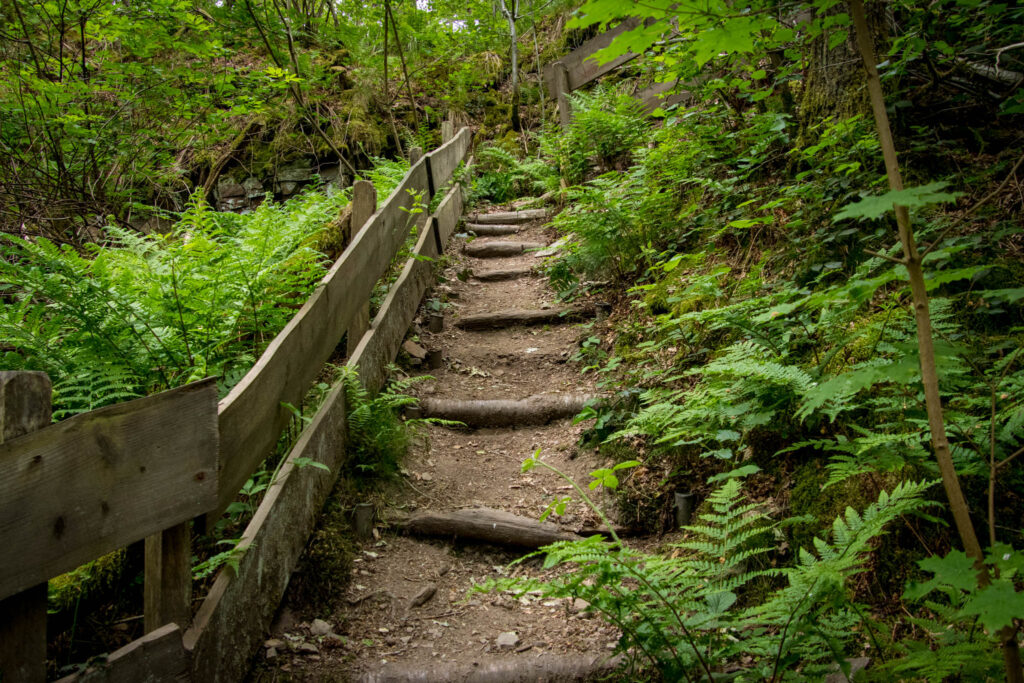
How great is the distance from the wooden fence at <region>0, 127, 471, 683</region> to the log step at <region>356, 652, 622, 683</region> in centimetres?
58

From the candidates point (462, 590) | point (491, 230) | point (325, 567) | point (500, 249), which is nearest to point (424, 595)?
point (462, 590)

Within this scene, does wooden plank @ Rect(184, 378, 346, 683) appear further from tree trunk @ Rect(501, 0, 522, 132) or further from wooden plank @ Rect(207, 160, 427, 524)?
tree trunk @ Rect(501, 0, 522, 132)

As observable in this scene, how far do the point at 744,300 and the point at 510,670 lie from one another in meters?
2.32

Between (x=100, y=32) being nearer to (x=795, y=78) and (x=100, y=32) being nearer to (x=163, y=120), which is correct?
(x=163, y=120)

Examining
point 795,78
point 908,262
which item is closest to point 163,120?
point 795,78

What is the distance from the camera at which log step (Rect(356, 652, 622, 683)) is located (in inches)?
92.2

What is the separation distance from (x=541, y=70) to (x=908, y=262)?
12.6m

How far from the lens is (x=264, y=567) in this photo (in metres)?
2.56

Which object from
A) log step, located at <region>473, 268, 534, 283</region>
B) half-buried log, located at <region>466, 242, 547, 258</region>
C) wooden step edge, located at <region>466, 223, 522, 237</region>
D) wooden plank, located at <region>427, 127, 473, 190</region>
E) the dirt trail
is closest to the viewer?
the dirt trail

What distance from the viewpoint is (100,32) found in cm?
589

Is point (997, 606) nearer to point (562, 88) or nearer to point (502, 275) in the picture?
point (502, 275)

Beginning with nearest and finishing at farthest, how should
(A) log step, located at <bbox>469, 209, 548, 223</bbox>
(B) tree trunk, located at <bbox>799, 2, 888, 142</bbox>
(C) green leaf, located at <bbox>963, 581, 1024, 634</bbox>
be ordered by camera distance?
(C) green leaf, located at <bbox>963, 581, 1024, 634</bbox> → (B) tree trunk, located at <bbox>799, 2, 888, 142</bbox> → (A) log step, located at <bbox>469, 209, 548, 223</bbox>

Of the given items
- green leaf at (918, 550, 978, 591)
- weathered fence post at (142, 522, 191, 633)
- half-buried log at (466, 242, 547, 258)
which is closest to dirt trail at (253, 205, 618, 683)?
weathered fence post at (142, 522, 191, 633)

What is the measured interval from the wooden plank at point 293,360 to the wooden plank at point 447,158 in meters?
2.73
